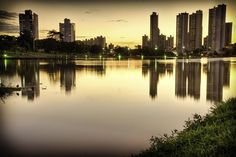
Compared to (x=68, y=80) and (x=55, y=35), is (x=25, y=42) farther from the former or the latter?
(x=68, y=80)

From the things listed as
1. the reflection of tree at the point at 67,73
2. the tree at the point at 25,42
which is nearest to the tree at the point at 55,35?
the tree at the point at 25,42

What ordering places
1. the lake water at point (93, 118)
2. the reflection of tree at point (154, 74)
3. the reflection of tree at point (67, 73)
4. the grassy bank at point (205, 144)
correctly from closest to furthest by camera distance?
the grassy bank at point (205, 144) → the lake water at point (93, 118) → the reflection of tree at point (154, 74) → the reflection of tree at point (67, 73)

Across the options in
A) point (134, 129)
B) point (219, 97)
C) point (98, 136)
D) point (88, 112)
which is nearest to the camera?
point (98, 136)

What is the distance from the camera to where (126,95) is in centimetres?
2531

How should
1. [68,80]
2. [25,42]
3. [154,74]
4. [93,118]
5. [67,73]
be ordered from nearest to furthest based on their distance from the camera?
1. [93,118]
2. [68,80]
3. [154,74]
4. [67,73]
5. [25,42]

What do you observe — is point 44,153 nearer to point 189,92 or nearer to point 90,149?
point 90,149

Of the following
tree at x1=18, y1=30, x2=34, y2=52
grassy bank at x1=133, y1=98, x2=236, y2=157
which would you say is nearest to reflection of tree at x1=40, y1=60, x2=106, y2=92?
grassy bank at x1=133, y1=98, x2=236, y2=157

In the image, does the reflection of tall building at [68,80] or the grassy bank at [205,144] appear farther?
the reflection of tall building at [68,80]

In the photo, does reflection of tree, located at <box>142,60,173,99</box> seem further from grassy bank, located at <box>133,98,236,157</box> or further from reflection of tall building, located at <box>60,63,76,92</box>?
grassy bank, located at <box>133,98,236,157</box>

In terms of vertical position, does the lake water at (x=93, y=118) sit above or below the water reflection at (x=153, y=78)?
below

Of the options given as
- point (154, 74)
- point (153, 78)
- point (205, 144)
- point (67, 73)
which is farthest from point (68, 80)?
point (205, 144)

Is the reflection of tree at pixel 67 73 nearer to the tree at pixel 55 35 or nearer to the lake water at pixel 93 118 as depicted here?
the lake water at pixel 93 118

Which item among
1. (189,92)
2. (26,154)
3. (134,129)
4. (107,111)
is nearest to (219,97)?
(189,92)

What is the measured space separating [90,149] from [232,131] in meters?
5.19
